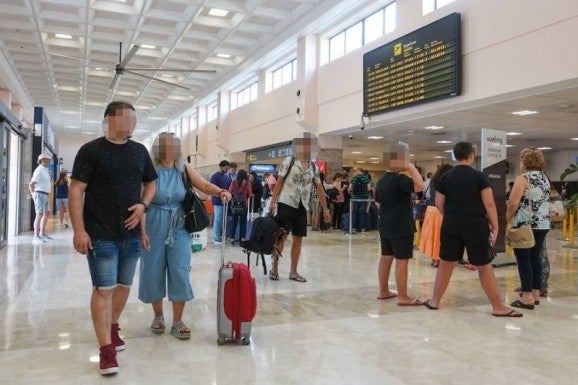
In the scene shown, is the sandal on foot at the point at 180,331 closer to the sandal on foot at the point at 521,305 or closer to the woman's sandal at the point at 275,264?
the woman's sandal at the point at 275,264

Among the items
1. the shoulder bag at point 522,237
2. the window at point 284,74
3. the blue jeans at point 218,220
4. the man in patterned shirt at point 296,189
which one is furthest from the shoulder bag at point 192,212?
the window at point 284,74

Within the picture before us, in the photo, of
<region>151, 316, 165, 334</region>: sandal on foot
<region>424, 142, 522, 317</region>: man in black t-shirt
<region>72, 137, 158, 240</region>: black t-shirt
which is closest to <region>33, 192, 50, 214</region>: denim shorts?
<region>151, 316, 165, 334</region>: sandal on foot

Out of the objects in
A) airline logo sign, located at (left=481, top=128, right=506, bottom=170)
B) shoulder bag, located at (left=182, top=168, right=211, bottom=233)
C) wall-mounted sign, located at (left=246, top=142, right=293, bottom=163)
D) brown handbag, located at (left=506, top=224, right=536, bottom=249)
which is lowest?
brown handbag, located at (left=506, top=224, right=536, bottom=249)

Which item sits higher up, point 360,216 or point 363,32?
point 363,32

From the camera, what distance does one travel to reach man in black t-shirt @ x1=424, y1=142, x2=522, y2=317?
157 inches

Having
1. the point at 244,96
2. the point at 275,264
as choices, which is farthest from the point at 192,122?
the point at 275,264

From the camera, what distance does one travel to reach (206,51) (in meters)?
15.2

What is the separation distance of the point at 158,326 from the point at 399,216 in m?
2.22

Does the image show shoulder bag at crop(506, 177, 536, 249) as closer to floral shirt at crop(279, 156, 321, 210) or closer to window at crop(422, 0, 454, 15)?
floral shirt at crop(279, 156, 321, 210)

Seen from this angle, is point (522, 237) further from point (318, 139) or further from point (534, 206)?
point (318, 139)

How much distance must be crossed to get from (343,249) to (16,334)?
19.4 feet

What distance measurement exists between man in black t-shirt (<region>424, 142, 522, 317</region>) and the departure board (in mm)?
4969

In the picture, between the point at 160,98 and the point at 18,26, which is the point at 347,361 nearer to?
the point at 18,26

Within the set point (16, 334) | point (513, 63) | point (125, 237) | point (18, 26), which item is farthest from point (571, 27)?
point (18, 26)
